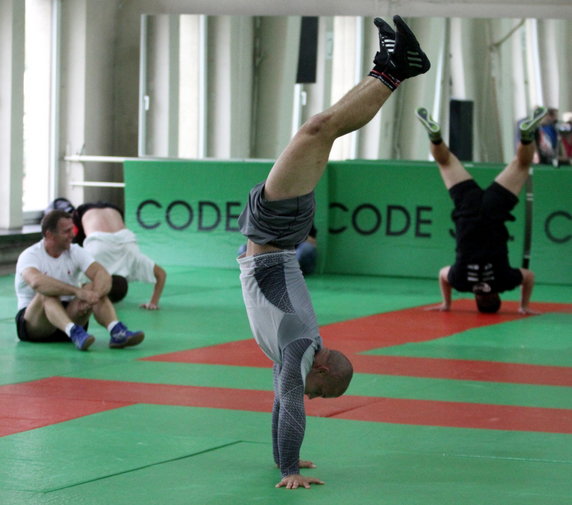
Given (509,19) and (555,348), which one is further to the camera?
(509,19)

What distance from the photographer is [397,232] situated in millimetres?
15336

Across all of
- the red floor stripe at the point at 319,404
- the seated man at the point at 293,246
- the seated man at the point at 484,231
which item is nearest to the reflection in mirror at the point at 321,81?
the seated man at the point at 484,231

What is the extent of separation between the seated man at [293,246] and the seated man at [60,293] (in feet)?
13.0

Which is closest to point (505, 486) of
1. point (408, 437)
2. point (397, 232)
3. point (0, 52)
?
point (408, 437)

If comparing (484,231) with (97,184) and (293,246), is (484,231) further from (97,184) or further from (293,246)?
(97,184)

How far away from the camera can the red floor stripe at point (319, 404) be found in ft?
22.2

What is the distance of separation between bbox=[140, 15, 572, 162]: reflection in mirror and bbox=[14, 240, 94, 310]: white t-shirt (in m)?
8.01

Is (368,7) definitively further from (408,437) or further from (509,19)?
(408,437)

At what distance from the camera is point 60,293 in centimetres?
916

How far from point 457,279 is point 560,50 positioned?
5.87 meters

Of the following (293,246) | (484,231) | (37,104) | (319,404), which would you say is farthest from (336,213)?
(293,246)

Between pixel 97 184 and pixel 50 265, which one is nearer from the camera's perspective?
pixel 50 265

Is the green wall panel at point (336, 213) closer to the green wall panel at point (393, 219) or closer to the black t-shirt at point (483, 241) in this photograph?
the green wall panel at point (393, 219)

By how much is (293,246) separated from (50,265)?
4.29m
